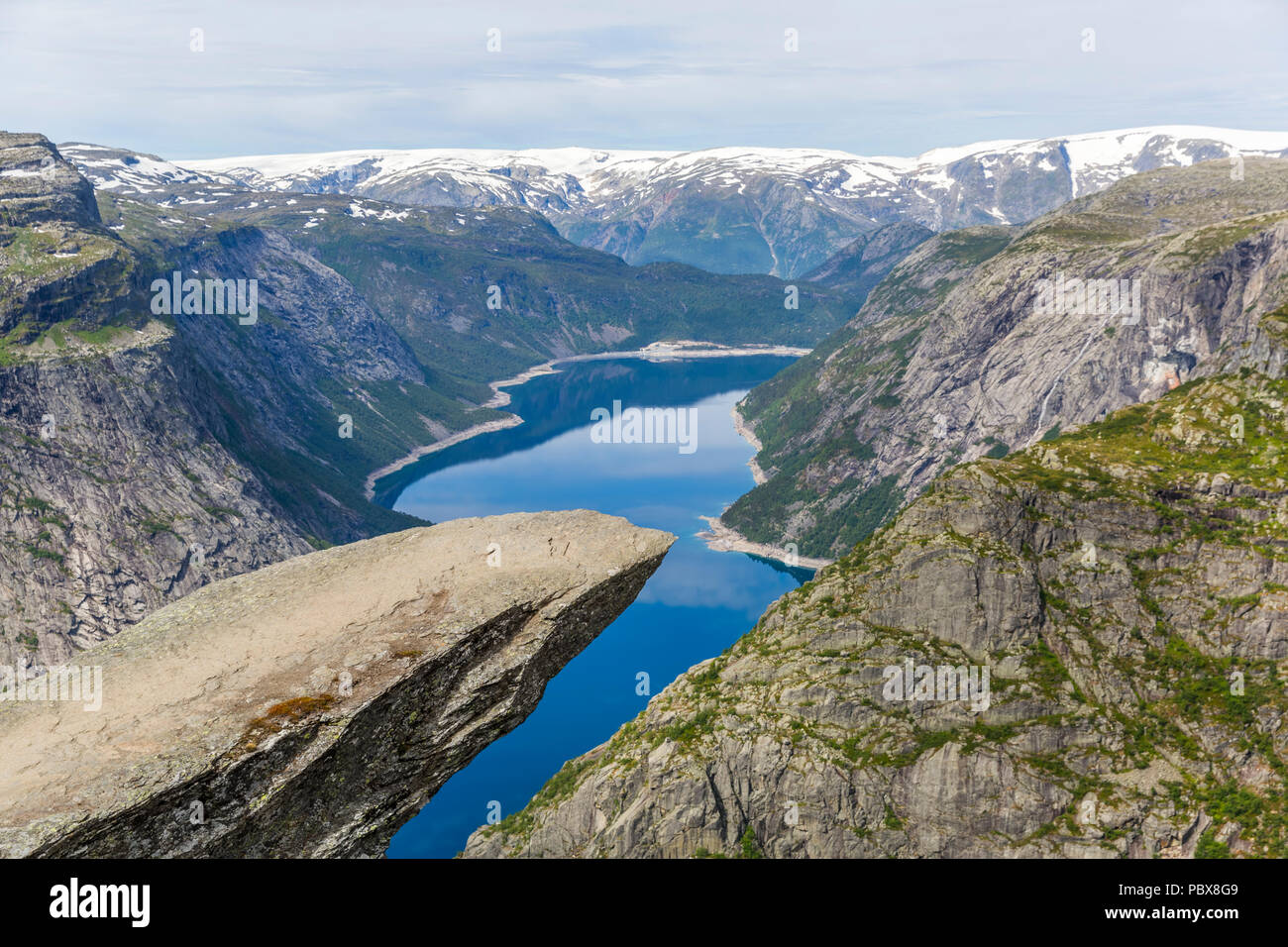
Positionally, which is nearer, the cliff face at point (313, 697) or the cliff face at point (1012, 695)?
the cliff face at point (313, 697)

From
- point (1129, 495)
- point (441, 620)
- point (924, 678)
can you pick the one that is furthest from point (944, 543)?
point (441, 620)

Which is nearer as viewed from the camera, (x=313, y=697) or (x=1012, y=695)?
(x=313, y=697)

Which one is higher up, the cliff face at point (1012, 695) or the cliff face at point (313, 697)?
the cliff face at point (313, 697)

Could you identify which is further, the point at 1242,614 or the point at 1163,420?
the point at 1163,420
